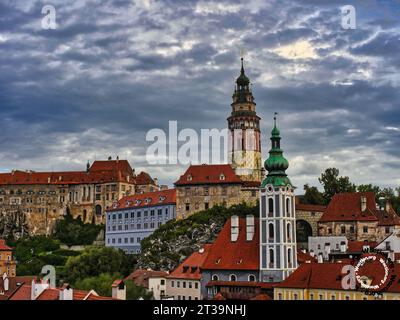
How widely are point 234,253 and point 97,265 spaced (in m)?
14.0

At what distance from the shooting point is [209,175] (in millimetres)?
62969

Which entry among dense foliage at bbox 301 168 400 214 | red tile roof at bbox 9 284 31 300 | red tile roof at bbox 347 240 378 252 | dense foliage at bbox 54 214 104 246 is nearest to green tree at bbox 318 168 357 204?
dense foliage at bbox 301 168 400 214

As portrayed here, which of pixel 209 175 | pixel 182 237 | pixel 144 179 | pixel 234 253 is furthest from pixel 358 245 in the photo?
pixel 144 179

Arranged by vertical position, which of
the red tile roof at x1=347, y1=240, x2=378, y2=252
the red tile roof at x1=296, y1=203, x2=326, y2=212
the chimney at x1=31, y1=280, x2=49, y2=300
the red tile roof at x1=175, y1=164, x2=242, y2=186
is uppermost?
the red tile roof at x1=175, y1=164, x2=242, y2=186

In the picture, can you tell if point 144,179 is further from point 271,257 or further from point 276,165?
point 271,257

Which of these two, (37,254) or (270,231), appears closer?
(270,231)

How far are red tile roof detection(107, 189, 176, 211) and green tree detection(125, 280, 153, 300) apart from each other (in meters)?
20.7

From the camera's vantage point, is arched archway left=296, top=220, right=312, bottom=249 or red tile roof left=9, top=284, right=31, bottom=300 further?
arched archway left=296, top=220, right=312, bottom=249

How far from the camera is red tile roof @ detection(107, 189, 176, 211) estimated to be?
6363 cm

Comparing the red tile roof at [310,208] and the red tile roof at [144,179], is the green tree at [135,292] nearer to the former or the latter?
the red tile roof at [310,208]

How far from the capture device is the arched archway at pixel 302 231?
179 ft

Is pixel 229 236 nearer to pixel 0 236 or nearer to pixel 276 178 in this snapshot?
pixel 276 178

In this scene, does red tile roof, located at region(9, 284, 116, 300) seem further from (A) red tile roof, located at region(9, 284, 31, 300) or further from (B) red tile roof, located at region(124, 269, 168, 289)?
(B) red tile roof, located at region(124, 269, 168, 289)

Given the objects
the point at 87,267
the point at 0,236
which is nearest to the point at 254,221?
the point at 87,267
